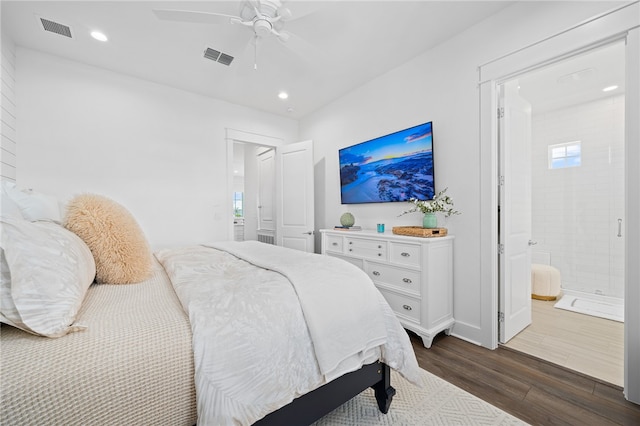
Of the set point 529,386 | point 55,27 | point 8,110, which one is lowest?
point 529,386

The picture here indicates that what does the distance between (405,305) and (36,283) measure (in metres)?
2.35

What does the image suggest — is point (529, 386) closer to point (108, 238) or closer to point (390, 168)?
point (390, 168)

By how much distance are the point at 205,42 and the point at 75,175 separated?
6.26ft

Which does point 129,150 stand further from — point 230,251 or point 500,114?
point 500,114

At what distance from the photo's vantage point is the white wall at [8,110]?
217 centimetres

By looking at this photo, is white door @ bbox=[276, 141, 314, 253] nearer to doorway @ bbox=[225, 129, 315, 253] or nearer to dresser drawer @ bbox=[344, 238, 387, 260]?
doorway @ bbox=[225, 129, 315, 253]

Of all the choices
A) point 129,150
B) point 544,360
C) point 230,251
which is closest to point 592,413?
point 544,360

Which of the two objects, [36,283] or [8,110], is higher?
[8,110]

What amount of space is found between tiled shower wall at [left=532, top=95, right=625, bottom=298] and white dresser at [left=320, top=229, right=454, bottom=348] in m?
2.55

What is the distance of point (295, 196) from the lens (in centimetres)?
390

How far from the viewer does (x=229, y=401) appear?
0.86 meters

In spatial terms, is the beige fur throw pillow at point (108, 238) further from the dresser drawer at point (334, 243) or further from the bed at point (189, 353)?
the dresser drawer at point (334, 243)

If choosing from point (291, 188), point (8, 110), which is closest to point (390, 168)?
point (291, 188)

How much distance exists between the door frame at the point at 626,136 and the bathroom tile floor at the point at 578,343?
0.31 metres
